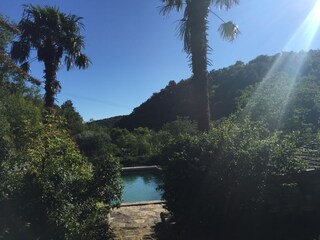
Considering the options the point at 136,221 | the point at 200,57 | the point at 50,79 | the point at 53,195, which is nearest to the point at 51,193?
the point at 53,195

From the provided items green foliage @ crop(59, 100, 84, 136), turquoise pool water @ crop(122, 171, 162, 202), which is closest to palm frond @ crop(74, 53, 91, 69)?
turquoise pool water @ crop(122, 171, 162, 202)

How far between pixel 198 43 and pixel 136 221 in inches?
214

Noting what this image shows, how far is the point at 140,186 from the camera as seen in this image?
19.9m

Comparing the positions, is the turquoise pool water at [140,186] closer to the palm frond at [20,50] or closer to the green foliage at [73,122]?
the palm frond at [20,50]

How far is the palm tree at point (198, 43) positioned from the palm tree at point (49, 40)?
21.6ft

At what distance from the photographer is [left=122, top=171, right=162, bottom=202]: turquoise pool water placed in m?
16.8

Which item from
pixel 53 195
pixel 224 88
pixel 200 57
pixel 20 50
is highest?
pixel 224 88

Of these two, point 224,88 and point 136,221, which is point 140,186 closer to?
point 136,221

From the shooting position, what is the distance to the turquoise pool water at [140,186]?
659 inches

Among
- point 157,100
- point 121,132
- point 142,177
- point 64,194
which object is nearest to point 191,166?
point 64,194

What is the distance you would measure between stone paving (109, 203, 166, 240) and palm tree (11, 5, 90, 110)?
7253mm

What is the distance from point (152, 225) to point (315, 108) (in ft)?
41.1

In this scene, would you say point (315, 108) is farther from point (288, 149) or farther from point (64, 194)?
point (64, 194)

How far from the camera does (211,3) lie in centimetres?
1309
